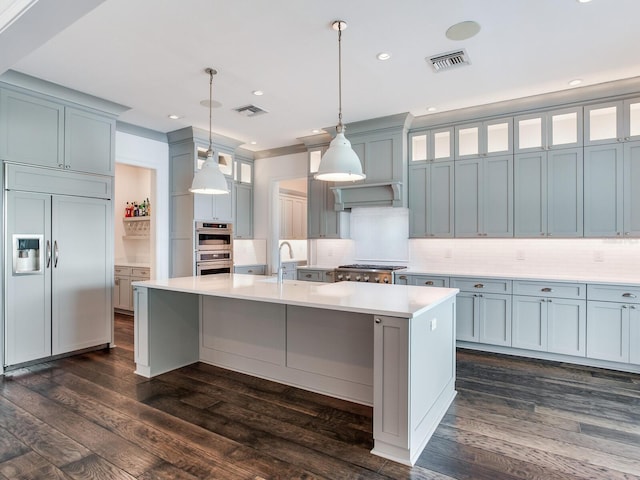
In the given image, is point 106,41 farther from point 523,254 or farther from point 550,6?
point 523,254

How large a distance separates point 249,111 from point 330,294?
2.95 m

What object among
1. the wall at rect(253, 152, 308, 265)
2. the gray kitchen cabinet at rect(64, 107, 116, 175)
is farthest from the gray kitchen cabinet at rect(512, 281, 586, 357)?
the gray kitchen cabinet at rect(64, 107, 116, 175)

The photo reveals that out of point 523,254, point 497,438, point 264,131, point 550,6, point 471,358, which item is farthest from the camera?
point 264,131

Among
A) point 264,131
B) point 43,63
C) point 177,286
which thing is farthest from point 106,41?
point 264,131

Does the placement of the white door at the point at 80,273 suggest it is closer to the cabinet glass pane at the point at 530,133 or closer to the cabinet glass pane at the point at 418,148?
the cabinet glass pane at the point at 418,148

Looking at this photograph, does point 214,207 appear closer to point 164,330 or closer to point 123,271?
point 123,271

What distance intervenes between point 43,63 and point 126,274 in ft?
12.0

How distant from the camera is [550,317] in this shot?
401cm

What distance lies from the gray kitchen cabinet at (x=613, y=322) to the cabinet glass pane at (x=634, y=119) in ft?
5.30

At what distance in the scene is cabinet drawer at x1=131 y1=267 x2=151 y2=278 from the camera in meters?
5.92

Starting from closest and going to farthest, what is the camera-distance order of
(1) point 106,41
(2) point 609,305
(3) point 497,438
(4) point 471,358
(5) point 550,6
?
(3) point 497,438, (5) point 550,6, (1) point 106,41, (2) point 609,305, (4) point 471,358

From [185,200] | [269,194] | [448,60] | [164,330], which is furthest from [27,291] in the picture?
[448,60]

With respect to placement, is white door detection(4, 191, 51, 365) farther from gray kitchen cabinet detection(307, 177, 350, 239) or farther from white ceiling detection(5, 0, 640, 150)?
gray kitchen cabinet detection(307, 177, 350, 239)

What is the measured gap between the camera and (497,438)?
2445 millimetres
